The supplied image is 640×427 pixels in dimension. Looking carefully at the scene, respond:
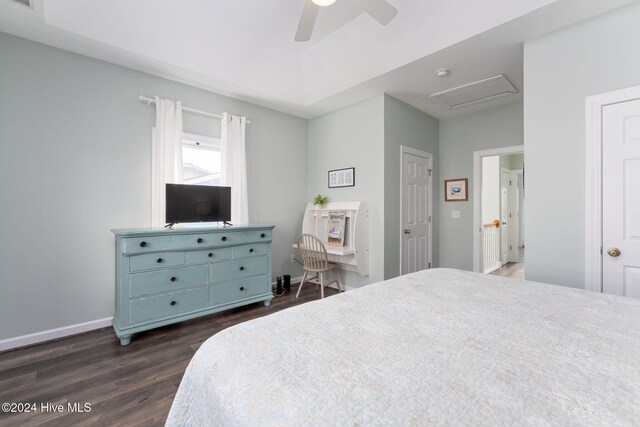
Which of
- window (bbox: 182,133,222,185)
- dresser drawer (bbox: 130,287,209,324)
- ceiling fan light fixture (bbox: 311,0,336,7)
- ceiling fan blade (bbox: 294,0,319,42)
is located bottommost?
dresser drawer (bbox: 130,287,209,324)

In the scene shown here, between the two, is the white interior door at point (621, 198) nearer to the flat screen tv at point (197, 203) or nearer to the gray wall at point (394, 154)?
the gray wall at point (394, 154)

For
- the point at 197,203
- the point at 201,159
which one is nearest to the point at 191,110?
the point at 201,159

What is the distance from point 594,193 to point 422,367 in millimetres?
2314

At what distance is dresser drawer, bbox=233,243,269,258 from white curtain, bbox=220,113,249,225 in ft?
1.71

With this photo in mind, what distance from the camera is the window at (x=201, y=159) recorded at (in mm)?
3414

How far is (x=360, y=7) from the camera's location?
2.01 meters

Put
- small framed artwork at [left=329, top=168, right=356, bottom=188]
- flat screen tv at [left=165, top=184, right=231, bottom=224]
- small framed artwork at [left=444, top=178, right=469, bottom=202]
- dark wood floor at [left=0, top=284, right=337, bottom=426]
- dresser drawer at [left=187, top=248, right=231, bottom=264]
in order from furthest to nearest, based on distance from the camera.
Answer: small framed artwork at [left=444, top=178, right=469, bottom=202], small framed artwork at [left=329, top=168, right=356, bottom=188], flat screen tv at [left=165, top=184, right=231, bottom=224], dresser drawer at [left=187, top=248, right=231, bottom=264], dark wood floor at [left=0, top=284, right=337, bottom=426]

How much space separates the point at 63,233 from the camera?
2613mm

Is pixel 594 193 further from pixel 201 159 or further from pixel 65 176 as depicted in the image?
pixel 65 176

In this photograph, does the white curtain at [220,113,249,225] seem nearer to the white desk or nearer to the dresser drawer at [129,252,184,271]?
the dresser drawer at [129,252,184,271]

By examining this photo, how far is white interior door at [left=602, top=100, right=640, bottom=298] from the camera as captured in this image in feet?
6.50

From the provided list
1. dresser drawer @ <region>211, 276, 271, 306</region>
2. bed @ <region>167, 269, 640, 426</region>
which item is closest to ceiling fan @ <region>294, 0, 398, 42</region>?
bed @ <region>167, 269, 640, 426</region>

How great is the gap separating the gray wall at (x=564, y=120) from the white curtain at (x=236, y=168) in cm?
308

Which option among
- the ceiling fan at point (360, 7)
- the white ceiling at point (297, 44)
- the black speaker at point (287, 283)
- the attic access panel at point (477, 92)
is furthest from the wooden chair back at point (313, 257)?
the attic access panel at point (477, 92)
